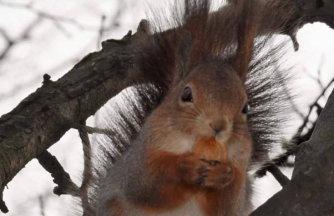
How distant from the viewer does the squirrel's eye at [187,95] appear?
198 centimetres

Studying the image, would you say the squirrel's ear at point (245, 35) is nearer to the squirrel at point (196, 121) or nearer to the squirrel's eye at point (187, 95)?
the squirrel at point (196, 121)

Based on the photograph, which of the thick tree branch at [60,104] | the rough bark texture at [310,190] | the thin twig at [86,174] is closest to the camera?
the rough bark texture at [310,190]

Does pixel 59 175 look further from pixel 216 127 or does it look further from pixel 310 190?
pixel 310 190

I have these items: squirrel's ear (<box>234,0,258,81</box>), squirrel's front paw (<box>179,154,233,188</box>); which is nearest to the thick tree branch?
squirrel's ear (<box>234,0,258,81</box>)

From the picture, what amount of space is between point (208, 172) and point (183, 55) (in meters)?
0.49

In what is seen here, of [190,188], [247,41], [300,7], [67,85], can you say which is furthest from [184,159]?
[300,7]

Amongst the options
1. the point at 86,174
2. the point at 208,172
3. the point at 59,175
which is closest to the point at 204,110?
the point at 208,172

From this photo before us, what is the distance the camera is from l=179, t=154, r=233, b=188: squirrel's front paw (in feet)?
6.22

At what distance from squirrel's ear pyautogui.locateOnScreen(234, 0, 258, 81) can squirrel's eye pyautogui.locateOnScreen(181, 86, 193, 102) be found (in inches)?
10.6

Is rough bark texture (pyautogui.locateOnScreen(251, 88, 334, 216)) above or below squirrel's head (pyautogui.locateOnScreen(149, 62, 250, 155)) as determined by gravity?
below

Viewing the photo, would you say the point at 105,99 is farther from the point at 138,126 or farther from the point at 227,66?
the point at 227,66

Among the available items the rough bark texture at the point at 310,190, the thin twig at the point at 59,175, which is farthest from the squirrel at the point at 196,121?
the rough bark texture at the point at 310,190

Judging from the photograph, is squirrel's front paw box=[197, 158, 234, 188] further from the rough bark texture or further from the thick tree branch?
the thick tree branch

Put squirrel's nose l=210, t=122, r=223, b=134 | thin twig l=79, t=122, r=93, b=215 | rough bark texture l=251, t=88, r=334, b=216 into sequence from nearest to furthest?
rough bark texture l=251, t=88, r=334, b=216 → squirrel's nose l=210, t=122, r=223, b=134 → thin twig l=79, t=122, r=93, b=215
